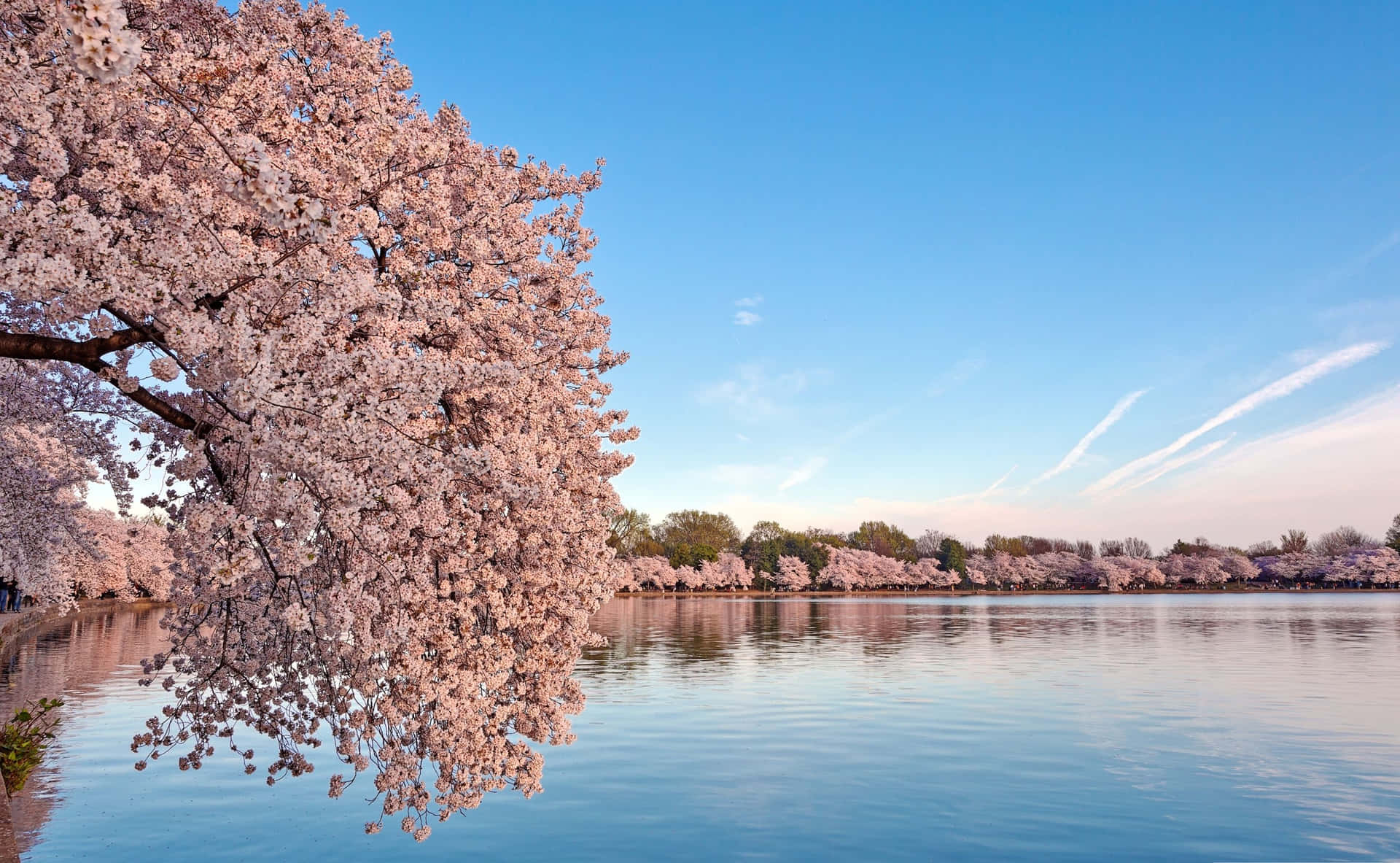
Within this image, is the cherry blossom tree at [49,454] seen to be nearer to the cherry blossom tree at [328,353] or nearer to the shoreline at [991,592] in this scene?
the cherry blossom tree at [328,353]

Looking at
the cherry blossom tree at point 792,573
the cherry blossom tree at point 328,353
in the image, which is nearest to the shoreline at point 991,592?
the cherry blossom tree at point 792,573

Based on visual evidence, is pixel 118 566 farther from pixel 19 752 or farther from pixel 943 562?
pixel 943 562

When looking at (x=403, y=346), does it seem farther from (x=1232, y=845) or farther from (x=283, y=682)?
(x=1232, y=845)

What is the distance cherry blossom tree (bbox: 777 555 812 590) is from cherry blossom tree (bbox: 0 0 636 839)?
490ft

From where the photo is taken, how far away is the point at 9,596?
56.8 m

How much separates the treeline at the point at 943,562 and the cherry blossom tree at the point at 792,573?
19cm

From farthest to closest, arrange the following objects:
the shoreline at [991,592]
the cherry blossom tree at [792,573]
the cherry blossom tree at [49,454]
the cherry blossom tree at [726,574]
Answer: the cherry blossom tree at [792,573]
the cherry blossom tree at [726,574]
the shoreline at [991,592]
the cherry blossom tree at [49,454]

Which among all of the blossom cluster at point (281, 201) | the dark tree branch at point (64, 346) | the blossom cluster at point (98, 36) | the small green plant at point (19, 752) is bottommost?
the small green plant at point (19, 752)

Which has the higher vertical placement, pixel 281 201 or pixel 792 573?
pixel 281 201

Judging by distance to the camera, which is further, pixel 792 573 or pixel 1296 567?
pixel 792 573

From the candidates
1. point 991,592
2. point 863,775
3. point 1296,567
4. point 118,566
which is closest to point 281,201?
point 863,775

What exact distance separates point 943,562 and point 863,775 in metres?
170

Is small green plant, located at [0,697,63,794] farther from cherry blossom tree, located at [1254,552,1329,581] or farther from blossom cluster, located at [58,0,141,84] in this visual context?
cherry blossom tree, located at [1254,552,1329,581]

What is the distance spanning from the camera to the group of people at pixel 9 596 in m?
49.8
